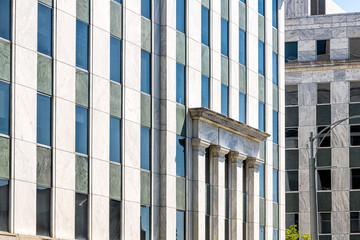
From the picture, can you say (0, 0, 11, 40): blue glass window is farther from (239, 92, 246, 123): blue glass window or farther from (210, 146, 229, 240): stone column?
(239, 92, 246, 123): blue glass window

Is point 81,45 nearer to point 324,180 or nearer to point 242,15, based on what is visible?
point 242,15

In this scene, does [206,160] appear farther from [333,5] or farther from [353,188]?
[333,5]

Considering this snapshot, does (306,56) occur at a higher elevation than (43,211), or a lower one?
higher

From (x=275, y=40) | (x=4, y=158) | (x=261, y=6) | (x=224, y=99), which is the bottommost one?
(x=4, y=158)

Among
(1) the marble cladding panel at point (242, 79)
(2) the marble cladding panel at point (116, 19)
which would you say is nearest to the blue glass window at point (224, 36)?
(1) the marble cladding panel at point (242, 79)

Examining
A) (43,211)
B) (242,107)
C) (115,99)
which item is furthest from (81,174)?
(242,107)

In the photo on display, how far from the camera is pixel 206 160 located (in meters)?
38.6

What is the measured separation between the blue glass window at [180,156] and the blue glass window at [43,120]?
8.87m

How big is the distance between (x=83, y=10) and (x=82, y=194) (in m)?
6.23

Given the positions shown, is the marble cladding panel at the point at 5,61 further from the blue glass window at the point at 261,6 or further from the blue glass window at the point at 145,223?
the blue glass window at the point at 261,6

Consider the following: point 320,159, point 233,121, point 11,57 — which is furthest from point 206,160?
point 320,159

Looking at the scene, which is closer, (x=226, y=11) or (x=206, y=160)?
(x=206, y=160)

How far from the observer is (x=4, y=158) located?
25.9m

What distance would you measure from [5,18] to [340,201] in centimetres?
3809
